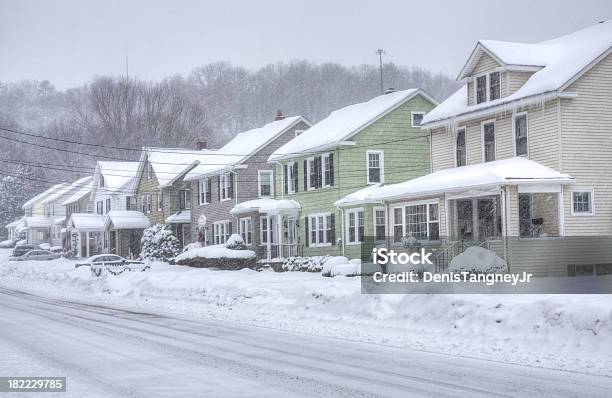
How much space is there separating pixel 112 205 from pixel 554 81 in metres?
53.3

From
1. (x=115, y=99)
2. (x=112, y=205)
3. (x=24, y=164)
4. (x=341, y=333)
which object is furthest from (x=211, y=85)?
(x=341, y=333)

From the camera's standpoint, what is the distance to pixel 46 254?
70.1 metres

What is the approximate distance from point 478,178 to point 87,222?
52.8 metres

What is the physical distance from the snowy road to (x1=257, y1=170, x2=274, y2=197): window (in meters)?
33.4

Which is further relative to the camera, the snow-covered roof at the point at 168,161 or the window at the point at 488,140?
the snow-covered roof at the point at 168,161

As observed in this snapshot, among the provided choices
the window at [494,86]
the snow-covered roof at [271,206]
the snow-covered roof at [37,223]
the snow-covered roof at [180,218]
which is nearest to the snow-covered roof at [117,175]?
the snow-covered roof at [180,218]

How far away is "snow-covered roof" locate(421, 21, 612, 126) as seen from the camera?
29844mm

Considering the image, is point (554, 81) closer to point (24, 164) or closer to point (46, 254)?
point (46, 254)

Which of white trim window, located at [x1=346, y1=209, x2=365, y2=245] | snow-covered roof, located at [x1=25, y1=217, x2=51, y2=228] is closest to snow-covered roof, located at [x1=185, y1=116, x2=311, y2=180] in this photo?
white trim window, located at [x1=346, y1=209, x2=365, y2=245]

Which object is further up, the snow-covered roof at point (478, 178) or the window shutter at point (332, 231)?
the snow-covered roof at point (478, 178)

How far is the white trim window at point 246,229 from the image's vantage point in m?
50.2

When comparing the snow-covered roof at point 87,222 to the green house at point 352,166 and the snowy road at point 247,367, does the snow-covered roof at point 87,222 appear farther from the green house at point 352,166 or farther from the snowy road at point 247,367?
the snowy road at point 247,367

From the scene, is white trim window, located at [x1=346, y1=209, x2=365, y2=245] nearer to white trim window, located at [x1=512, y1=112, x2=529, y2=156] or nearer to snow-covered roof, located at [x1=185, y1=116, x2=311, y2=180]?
white trim window, located at [x1=512, y1=112, x2=529, y2=156]

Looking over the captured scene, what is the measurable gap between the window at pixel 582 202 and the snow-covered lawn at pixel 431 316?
36.1 ft
